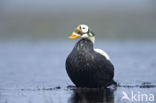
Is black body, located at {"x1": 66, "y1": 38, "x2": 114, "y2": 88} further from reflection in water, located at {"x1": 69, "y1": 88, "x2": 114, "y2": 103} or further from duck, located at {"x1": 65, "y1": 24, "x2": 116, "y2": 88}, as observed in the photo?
reflection in water, located at {"x1": 69, "y1": 88, "x2": 114, "y2": 103}

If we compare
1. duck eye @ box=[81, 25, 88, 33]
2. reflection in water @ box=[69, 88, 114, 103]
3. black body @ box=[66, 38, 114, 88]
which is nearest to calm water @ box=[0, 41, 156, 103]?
reflection in water @ box=[69, 88, 114, 103]

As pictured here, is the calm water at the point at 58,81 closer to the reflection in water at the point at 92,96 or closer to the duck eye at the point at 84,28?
the reflection in water at the point at 92,96

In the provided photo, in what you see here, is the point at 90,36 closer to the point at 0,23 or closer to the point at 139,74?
the point at 139,74

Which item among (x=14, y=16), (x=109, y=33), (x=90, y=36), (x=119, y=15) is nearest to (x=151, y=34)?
(x=109, y=33)

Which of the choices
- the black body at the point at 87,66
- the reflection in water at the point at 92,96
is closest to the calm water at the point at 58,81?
the reflection in water at the point at 92,96

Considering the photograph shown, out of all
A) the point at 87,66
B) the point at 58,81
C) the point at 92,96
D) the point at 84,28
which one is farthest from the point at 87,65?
the point at 58,81

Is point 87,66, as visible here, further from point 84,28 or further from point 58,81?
point 58,81

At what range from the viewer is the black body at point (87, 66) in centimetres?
1377

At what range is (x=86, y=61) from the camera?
13.8 m

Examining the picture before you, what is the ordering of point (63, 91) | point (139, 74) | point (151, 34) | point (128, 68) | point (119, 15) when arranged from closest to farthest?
point (63, 91) < point (139, 74) < point (128, 68) < point (151, 34) < point (119, 15)

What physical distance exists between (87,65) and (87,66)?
0.9 inches

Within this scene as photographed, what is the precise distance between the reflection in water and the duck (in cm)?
24

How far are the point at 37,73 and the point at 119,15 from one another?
3443 centimetres

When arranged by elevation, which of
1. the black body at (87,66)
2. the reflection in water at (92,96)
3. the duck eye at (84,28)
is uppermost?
the duck eye at (84,28)
